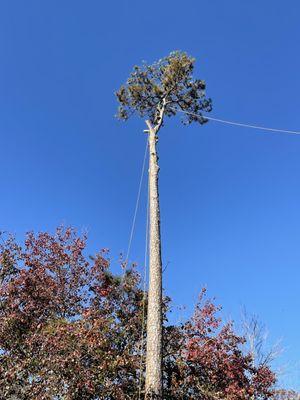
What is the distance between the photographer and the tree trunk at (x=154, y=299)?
22.9ft

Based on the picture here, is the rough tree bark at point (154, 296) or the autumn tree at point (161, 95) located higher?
the autumn tree at point (161, 95)

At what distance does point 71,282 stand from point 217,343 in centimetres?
498

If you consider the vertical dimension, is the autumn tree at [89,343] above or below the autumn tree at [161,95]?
below

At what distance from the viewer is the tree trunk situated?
698 cm

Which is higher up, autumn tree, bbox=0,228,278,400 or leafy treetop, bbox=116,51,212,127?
leafy treetop, bbox=116,51,212,127

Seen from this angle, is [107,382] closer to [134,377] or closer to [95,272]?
[134,377]

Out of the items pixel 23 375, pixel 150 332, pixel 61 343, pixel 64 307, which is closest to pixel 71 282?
pixel 64 307

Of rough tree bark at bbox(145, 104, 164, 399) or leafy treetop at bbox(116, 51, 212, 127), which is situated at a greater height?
leafy treetop at bbox(116, 51, 212, 127)

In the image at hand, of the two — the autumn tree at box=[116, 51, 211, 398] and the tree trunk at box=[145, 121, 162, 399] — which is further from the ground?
the autumn tree at box=[116, 51, 211, 398]

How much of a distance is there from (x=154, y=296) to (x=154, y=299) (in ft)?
0.21

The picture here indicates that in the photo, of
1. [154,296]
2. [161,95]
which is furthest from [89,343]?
[161,95]

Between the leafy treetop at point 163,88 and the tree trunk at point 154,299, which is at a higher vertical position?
the leafy treetop at point 163,88

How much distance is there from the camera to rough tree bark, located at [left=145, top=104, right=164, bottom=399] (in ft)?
22.9

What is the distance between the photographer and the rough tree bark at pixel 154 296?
22.9 feet
